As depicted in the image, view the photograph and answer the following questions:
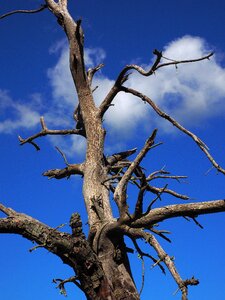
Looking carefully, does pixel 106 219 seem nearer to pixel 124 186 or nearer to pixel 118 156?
pixel 124 186

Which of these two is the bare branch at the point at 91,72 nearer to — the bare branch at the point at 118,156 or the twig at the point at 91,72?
the twig at the point at 91,72

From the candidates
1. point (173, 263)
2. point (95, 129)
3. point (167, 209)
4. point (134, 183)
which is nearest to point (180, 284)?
point (173, 263)

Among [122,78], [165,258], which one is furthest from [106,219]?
[122,78]

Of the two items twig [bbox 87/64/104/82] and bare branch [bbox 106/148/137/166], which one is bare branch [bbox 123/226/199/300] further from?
twig [bbox 87/64/104/82]

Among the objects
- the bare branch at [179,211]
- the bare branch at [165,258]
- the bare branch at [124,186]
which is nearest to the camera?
the bare branch at [124,186]

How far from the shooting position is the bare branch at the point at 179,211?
4942 millimetres

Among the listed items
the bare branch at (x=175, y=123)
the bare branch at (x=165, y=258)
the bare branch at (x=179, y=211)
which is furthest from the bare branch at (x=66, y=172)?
the bare branch at (x=179, y=211)

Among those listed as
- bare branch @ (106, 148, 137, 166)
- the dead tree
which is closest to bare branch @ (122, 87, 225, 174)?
the dead tree

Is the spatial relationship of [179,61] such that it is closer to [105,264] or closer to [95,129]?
[95,129]

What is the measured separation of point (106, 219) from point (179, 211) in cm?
157

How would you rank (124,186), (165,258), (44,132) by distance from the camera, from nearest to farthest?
(124,186) < (165,258) < (44,132)

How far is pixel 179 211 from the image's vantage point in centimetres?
520

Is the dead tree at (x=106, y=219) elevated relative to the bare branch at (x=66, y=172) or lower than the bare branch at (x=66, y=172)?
lower

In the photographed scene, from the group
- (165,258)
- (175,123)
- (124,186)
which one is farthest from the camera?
(175,123)
